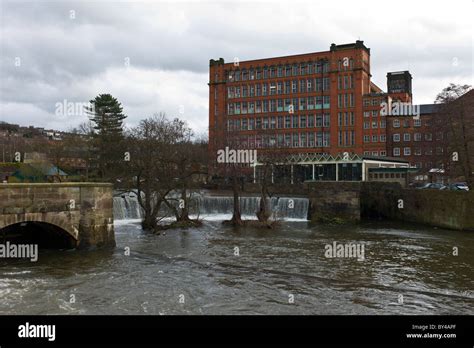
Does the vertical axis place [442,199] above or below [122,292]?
above

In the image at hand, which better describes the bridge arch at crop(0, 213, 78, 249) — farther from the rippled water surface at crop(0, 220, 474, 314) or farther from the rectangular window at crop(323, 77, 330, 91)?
the rectangular window at crop(323, 77, 330, 91)

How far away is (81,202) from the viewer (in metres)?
19.5

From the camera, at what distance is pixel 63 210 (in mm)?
18812

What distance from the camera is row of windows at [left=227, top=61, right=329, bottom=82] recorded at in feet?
275

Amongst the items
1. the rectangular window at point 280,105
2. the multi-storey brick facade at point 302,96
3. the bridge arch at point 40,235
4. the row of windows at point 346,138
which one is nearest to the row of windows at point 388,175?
the multi-storey brick facade at point 302,96

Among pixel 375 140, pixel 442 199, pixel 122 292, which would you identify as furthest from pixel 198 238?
pixel 375 140

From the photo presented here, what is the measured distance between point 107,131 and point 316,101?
41394 millimetres

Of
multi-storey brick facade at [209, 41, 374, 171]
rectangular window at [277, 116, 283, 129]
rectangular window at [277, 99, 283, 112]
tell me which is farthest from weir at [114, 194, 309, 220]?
rectangular window at [277, 99, 283, 112]

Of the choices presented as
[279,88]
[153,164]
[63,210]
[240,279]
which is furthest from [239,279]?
[279,88]

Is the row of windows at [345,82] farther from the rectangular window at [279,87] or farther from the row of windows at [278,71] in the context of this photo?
the rectangular window at [279,87]

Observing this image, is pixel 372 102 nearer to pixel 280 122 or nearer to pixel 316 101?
pixel 316 101

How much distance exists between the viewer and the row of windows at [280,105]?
276 ft
